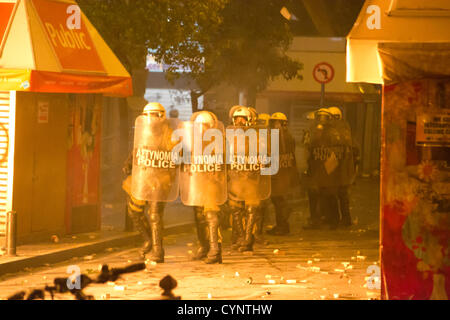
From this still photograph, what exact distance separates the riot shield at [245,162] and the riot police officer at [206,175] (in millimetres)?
606

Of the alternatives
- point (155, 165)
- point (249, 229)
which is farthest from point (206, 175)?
point (249, 229)

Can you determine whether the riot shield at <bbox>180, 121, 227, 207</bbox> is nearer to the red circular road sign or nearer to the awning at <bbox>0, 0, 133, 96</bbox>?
the awning at <bbox>0, 0, 133, 96</bbox>

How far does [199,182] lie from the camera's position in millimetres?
10969

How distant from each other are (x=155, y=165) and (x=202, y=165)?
603mm

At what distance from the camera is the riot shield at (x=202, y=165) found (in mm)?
10906

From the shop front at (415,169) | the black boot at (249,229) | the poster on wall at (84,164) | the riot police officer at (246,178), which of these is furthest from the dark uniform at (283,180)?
the shop front at (415,169)

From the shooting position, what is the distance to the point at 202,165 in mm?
10969

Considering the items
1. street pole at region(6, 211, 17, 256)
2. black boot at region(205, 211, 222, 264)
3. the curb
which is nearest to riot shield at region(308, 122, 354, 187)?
the curb

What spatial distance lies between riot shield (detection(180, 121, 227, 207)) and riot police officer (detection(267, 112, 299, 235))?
2.82 metres

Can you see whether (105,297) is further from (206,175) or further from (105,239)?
(105,239)
